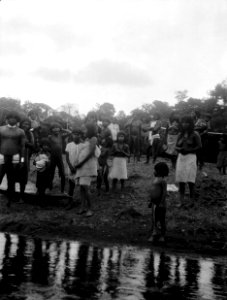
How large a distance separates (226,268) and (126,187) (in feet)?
19.0

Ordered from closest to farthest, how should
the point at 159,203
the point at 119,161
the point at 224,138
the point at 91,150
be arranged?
the point at 159,203 → the point at 91,150 → the point at 119,161 → the point at 224,138

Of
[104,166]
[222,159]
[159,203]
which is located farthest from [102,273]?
[222,159]

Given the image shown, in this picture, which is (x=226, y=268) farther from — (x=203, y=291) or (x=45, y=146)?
(x=45, y=146)

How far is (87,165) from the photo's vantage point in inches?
390

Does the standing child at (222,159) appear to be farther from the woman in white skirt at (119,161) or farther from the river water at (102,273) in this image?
the river water at (102,273)

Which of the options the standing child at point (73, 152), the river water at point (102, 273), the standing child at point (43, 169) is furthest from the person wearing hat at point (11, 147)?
the river water at point (102, 273)

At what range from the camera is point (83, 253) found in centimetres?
690

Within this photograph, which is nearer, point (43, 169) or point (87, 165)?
point (87, 165)

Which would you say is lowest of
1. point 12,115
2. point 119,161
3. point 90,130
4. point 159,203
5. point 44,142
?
point 159,203

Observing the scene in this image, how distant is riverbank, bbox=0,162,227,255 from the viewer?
336 inches

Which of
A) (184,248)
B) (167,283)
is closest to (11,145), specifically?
(184,248)

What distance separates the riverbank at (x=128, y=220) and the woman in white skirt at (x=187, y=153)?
584 mm

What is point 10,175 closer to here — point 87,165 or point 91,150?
point 87,165

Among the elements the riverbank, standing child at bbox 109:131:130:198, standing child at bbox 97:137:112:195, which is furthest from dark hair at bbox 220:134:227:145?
standing child at bbox 97:137:112:195
